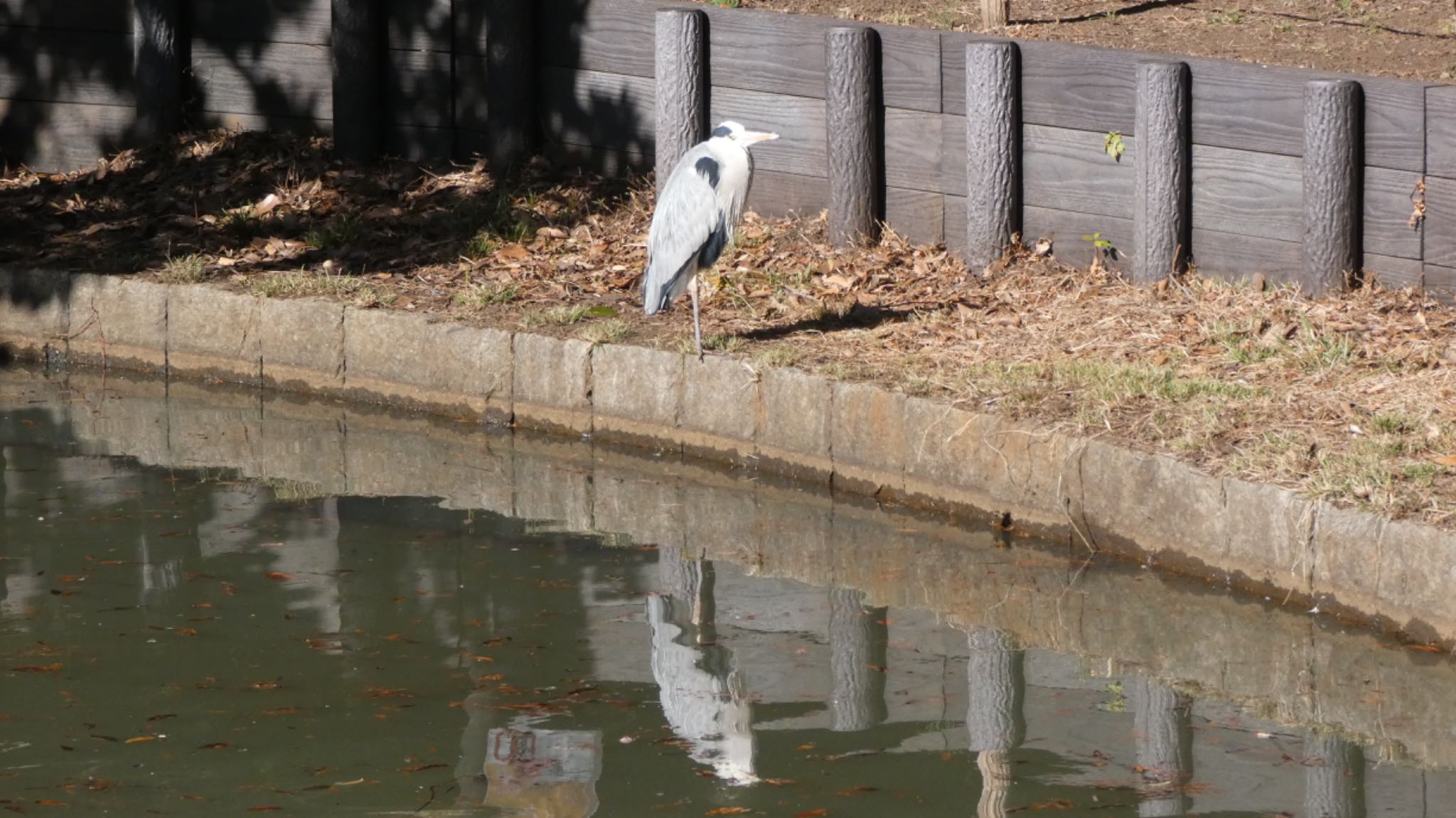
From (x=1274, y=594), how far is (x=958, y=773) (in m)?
1.59

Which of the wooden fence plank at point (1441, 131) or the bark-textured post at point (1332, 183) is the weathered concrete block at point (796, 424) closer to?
the bark-textured post at point (1332, 183)

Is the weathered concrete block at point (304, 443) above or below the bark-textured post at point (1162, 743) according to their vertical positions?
above

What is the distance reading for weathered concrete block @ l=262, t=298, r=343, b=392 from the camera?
8344mm

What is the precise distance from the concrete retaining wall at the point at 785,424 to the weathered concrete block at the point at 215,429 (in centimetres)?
17

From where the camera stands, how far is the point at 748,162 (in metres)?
7.63

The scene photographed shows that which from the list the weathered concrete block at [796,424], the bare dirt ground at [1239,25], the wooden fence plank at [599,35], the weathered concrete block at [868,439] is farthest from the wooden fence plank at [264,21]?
the weathered concrete block at [868,439]

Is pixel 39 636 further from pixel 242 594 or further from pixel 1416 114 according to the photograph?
pixel 1416 114

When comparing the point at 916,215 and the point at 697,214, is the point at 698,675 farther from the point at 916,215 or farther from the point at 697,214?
the point at 916,215

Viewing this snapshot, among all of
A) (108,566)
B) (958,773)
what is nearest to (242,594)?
→ (108,566)

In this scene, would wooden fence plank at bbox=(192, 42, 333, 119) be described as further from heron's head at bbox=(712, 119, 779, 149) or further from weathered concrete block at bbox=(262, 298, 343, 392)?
heron's head at bbox=(712, 119, 779, 149)

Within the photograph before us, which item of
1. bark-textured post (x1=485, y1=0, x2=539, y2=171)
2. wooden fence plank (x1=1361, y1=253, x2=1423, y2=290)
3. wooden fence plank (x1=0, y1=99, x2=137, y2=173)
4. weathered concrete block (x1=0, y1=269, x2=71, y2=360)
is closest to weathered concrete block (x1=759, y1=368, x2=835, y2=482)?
wooden fence plank (x1=1361, y1=253, x2=1423, y2=290)

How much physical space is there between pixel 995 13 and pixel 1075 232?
2524 mm

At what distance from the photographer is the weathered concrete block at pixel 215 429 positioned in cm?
757

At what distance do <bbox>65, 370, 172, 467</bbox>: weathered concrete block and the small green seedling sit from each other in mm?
4054
